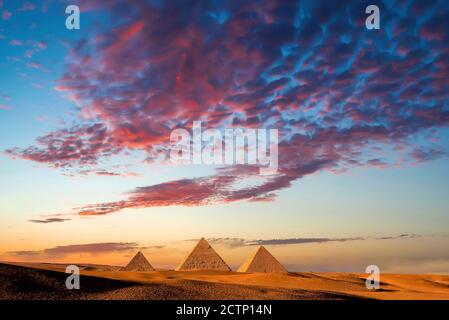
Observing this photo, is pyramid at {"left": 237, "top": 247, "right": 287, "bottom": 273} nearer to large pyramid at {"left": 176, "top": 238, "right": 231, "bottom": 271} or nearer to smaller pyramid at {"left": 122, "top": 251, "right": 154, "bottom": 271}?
large pyramid at {"left": 176, "top": 238, "right": 231, "bottom": 271}

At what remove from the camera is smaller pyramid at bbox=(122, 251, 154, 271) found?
262 feet

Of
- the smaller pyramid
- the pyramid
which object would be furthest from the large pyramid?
the smaller pyramid

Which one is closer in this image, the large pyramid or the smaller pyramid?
the large pyramid

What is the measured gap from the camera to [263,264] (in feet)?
236

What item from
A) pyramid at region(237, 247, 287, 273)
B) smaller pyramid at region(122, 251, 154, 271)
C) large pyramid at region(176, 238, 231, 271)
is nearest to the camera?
pyramid at region(237, 247, 287, 273)

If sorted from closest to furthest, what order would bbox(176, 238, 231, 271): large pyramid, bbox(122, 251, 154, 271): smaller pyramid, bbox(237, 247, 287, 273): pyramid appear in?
bbox(237, 247, 287, 273): pyramid, bbox(176, 238, 231, 271): large pyramid, bbox(122, 251, 154, 271): smaller pyramid

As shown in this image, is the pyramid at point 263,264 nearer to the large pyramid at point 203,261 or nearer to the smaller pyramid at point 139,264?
the large pyramid at point 203,261

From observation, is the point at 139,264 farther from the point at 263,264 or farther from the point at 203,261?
the point at 263,264

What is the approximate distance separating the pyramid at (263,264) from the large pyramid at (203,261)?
4001 millimetres

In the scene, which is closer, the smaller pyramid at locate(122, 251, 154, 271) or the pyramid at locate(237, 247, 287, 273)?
the pyramid at locate(237, 247, 287, 273)

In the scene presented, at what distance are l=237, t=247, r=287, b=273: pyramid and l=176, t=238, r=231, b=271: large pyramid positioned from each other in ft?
13.1

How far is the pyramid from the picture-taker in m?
71.4
